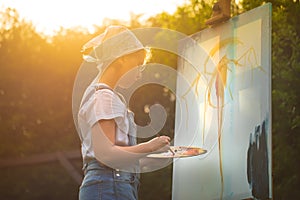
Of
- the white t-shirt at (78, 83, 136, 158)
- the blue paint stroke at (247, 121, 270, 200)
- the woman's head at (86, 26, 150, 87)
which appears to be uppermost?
the woman's head at (86, 26, 150, 87)

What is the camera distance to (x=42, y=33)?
6078 millimetres

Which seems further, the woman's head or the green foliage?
the green foliage

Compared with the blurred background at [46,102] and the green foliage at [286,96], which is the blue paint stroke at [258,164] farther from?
the blurred background at [46,102]

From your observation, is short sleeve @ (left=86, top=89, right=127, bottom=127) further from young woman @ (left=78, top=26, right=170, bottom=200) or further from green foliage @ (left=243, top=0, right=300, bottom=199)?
green foliage @ (left=243, top=0, right=300, bottom=199)

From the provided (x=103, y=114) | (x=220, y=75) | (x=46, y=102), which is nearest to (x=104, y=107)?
(x=103, y=114)

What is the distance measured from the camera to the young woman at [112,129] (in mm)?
1555

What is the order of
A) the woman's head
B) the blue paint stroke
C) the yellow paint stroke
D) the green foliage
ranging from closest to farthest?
1. the woman's head
2. the blue paint stroke
3. the yellow paint stroke
4. the green foliage

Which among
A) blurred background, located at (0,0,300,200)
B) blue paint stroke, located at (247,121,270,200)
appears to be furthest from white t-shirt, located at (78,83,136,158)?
blurred background, located at (0,0,300,200)

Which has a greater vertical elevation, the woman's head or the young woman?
the woman's head

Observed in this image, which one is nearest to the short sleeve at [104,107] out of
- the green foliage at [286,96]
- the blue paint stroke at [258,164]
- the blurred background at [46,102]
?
the blue paint stroke at [258,164]

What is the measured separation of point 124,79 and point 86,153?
0.78 feet

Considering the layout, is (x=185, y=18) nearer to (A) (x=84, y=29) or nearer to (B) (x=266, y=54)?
(A) (x=84, y=29)

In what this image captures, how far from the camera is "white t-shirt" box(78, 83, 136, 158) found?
156cm

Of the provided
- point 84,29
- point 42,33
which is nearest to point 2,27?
point 42,33
